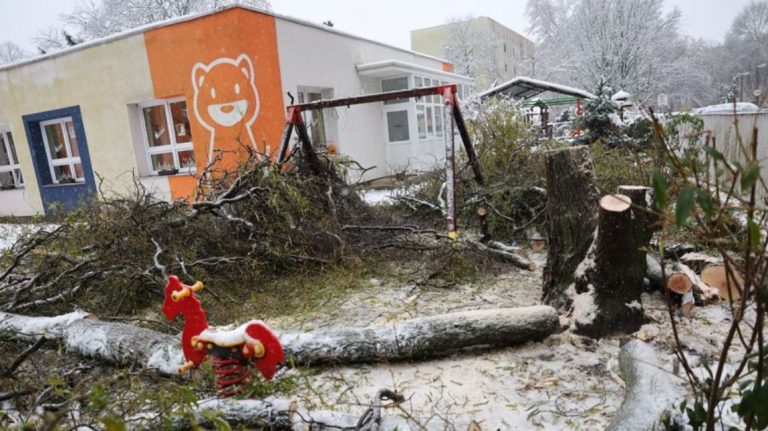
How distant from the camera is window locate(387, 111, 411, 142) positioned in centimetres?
1233

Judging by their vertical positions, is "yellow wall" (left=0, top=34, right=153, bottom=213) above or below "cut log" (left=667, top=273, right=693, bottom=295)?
above

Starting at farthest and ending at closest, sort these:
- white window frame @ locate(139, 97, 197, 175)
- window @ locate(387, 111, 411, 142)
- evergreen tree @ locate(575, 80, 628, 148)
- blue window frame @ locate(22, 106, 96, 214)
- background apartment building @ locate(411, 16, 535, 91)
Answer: background apartment building @ locate(411, 16, 535, 91), window @ locate(387, 111, 411, 142), blue window frame @ locate(22, 106, 96, 214), white window frame @ locate(139, 97, 197, 175), evergreen tree @ locate(575, 80, 628, 148)

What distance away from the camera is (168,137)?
9.80 metres

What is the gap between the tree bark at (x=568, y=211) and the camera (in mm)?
3289

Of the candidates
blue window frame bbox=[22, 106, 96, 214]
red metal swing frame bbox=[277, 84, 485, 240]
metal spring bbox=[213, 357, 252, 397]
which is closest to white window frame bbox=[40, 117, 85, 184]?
blue window frame bbox=[22, 106, 96, 214]

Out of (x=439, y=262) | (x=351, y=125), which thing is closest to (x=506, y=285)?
(x=439, y=262)

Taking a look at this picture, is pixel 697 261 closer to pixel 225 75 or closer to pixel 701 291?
pixel 701 291

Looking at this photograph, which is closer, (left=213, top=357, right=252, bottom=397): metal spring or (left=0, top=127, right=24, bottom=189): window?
(left=213, top=357, right=252, bottom=397): metal spring

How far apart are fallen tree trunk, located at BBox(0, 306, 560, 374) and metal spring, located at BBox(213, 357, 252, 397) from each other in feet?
1.51

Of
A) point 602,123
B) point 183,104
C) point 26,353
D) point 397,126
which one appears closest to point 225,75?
point 183,104

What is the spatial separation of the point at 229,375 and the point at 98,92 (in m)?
9.91

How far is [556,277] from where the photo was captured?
135 inches

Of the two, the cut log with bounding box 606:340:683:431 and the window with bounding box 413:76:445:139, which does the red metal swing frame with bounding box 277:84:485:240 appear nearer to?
the cut log with bounding box 606:340:683:431

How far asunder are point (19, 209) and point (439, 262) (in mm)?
12510
